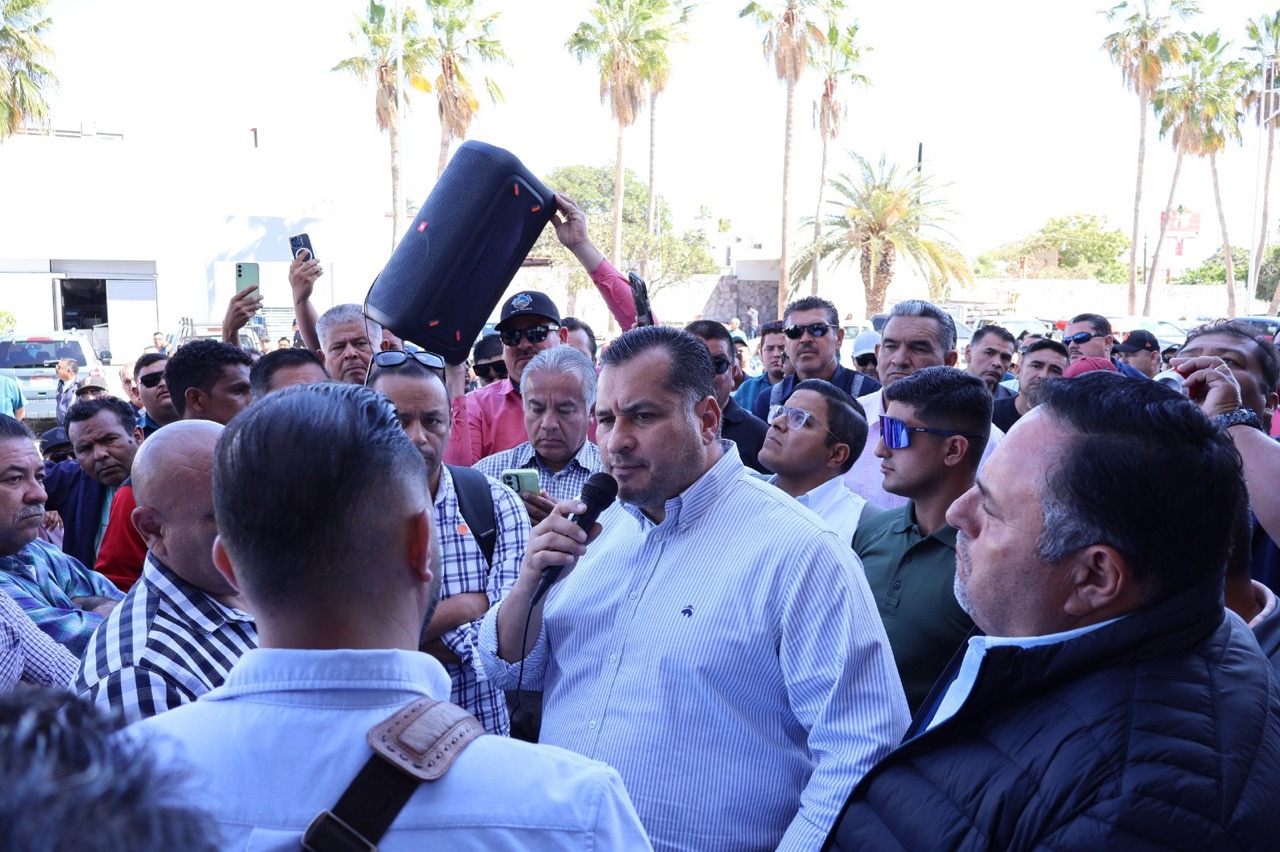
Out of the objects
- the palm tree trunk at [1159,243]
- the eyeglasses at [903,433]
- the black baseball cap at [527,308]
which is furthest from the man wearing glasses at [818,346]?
the palm tree trunk at [1159,243]

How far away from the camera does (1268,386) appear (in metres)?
4.19

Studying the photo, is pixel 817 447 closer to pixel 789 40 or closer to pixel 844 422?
pixel 844 422

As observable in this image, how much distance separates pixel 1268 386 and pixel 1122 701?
315 cm

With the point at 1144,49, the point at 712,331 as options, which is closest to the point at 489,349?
the point at 712,331

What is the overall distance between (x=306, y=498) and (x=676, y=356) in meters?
1.71

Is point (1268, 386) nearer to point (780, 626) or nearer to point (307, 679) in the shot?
point (780, 626)

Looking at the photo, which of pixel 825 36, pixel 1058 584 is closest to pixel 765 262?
pixel 825 36

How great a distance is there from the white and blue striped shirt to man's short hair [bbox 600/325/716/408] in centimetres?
33

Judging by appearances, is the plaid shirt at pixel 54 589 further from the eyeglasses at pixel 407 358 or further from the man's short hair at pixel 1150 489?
the man's short hair at pixel 1150 489

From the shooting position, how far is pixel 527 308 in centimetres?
586

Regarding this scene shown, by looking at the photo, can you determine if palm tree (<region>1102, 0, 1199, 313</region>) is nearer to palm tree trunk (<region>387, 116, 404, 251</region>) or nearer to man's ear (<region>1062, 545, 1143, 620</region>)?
palm tree trunk (<region>387, 116, 404, 251</region>)

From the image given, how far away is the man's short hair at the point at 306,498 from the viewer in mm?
1353

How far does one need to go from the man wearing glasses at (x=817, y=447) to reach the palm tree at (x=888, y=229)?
83.3ft

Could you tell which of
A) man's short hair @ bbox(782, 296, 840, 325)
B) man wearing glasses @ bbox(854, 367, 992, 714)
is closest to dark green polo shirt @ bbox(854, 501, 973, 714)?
man wearing glasses @ bbox(854, 367, 992, 714)
